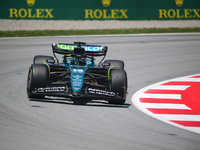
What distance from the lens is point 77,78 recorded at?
8.09m

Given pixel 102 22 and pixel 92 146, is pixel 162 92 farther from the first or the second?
pixel 102 22

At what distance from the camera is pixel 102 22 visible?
24047mm

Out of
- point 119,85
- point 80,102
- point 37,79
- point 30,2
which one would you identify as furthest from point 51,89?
point 30,2

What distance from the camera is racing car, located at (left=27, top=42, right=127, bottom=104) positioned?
7.98m

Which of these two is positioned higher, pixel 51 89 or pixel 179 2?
pixel 179 2

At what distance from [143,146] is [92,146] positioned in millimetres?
662

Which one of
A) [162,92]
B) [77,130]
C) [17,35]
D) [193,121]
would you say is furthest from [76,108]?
[17,35]

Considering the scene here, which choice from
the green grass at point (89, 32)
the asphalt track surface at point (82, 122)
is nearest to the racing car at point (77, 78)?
the asphalt track surface at point (82, 122)

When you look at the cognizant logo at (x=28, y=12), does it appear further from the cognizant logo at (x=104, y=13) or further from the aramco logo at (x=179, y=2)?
the aramco logo at (x=179, y=2)

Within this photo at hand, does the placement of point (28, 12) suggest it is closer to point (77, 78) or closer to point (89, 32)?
point (89, 32)

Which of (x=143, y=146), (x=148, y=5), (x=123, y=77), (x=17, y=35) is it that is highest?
(x=148, y=5)

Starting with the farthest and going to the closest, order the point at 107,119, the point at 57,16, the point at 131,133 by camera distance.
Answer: the point at 57,16, the point at 107,119, the point at 131,133

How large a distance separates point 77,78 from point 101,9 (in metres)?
15.9

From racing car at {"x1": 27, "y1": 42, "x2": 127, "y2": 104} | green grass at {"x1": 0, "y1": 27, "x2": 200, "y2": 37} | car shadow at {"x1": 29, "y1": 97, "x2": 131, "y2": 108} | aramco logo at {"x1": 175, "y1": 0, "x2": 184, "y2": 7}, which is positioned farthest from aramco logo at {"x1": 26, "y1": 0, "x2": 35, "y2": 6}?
car shadow at {"x1": 29, "y1": 97, "x2": 131, "y2": 108}
